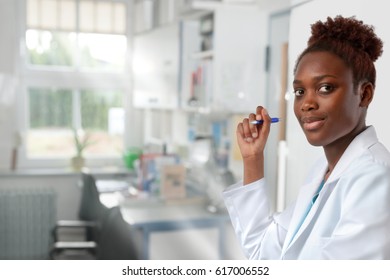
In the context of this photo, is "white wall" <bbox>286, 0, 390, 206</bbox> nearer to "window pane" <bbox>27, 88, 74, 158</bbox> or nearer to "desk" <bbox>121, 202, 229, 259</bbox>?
"desk" <bbox>121, 202, 229, 259</bbox>

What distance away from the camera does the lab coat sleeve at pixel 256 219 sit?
0.57 m

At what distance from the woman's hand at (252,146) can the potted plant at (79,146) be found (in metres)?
1.39

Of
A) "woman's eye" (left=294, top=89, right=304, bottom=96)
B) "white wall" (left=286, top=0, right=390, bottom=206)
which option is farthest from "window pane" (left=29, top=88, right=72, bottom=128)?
"woman's eye" (left=294, top=89, right=304, bottom=96)

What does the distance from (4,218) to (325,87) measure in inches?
71.2

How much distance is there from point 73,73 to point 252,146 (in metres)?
1.17

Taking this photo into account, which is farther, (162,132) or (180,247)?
(162,132)

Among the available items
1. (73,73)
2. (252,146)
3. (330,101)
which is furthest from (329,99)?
(73,73)

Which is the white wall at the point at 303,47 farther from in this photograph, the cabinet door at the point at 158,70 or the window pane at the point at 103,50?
the cabinet door at the point at 158,70

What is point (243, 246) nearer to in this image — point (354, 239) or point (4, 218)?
point (354, 239)

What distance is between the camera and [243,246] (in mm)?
602

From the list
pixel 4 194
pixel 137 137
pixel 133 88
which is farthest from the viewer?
pixel 4 194

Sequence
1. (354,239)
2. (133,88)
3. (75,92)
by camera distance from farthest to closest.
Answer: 1. (133,88)
2. (75,92)
3. (354,239)
